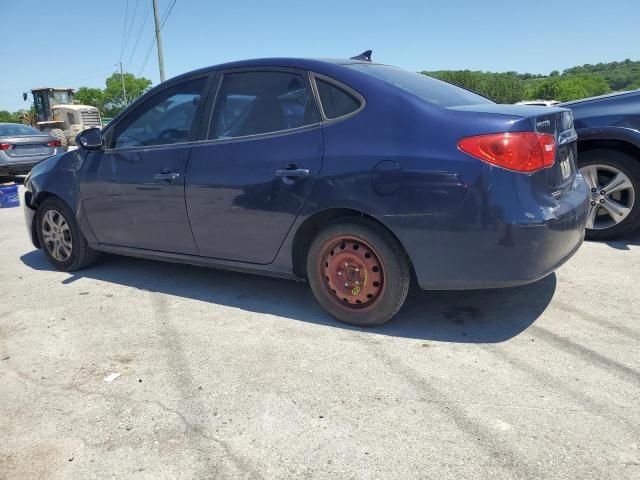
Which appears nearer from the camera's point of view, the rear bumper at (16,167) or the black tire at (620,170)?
the black tire at (620,170)

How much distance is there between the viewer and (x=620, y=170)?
15.8 feet

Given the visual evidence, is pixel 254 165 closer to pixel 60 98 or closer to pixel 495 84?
pixel 60 98

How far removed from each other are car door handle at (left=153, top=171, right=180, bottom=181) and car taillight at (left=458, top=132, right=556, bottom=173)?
2075mm

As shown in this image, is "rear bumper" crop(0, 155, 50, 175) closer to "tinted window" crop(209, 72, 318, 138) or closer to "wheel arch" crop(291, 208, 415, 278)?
"tinted window" crop(209, 72, 318, 138)

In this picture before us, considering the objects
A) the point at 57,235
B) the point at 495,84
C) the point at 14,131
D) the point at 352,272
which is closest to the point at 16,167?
the point at 14,131

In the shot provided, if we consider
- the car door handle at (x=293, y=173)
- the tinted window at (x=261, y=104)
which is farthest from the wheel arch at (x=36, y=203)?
the car door handle at (x=293, y=173)

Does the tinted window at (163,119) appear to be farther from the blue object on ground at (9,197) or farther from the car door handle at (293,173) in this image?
the blue object on ground at (9,197)

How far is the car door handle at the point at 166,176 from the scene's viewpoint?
3.86 metres

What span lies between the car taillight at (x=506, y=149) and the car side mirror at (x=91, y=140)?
3.00 meters

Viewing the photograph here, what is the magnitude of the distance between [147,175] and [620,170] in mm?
4146

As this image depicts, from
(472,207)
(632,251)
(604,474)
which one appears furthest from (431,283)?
(632,251)

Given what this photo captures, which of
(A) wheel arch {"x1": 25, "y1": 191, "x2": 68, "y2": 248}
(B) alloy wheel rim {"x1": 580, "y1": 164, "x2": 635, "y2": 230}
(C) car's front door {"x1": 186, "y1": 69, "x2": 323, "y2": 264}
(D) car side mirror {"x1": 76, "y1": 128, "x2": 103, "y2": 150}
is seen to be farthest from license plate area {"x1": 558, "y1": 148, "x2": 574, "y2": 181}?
(A) wheel arch {"x1": 25, "y1": 191, "x2": 68, "y2": 248}

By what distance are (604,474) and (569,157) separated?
2108 millimetres

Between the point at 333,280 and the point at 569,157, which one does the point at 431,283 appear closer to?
the point at 333,280
